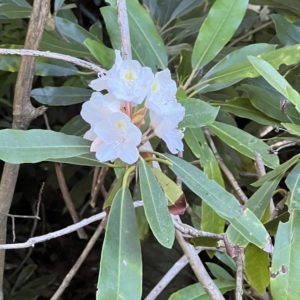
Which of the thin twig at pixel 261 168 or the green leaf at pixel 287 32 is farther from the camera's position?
the green leaf at pixel 287 32

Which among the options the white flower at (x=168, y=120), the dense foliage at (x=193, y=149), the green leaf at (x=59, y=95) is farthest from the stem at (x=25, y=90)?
the white flower at (x=168, y=120)

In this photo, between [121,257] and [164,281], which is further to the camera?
[164,281]

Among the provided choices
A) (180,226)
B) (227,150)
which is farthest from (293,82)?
(180,226)

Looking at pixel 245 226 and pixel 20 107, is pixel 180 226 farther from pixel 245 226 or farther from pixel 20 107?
pixel 20 107

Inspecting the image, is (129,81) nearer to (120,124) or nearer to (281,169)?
A: (120,124)

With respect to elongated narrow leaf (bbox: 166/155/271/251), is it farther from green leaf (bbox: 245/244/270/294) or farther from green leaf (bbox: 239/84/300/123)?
green leaf (bbox: 239/84/300/123)

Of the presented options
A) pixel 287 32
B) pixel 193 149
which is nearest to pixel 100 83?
pixel 193 149

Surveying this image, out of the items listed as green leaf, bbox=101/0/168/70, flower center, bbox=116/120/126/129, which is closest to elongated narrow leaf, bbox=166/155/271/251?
flower center, bbox=116/120/126/129

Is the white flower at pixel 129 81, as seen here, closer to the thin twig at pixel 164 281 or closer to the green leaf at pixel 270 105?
the thin twig at pixel 164 281
